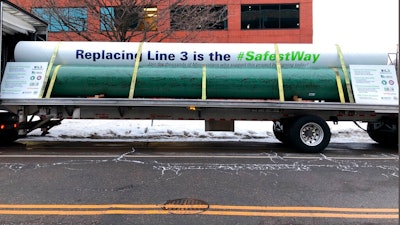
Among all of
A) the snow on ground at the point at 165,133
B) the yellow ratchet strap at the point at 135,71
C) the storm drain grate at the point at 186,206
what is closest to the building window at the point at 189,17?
the snow on ground at the point at 165,133

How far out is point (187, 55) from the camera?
9.87 metres

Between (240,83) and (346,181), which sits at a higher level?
(240,83)

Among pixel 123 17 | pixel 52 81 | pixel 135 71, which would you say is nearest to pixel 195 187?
pixel 135 71

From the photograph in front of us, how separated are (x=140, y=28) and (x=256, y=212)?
13.0 m

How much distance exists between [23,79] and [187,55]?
4087mm

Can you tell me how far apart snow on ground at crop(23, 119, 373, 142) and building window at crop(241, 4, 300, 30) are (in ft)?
62.2

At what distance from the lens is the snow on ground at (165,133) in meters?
11.9

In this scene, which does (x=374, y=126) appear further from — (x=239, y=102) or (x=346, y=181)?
(x=346, y=181)

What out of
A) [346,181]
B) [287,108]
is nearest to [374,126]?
[287,108]

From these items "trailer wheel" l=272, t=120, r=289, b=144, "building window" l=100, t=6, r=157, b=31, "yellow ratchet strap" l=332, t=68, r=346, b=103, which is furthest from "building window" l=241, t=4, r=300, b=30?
"yellow ratchet strap" l=332, t=68, r=346, b=103

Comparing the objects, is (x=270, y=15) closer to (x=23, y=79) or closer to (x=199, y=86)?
(x=199, y=86)

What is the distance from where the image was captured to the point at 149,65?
983 centimetres

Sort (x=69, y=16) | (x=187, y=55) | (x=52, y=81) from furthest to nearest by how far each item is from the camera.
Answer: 1. (x=69, y=16)
2. (x=187, y=55)
3. (x=52, y=81)

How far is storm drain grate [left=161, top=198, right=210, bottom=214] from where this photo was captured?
15.1ft
